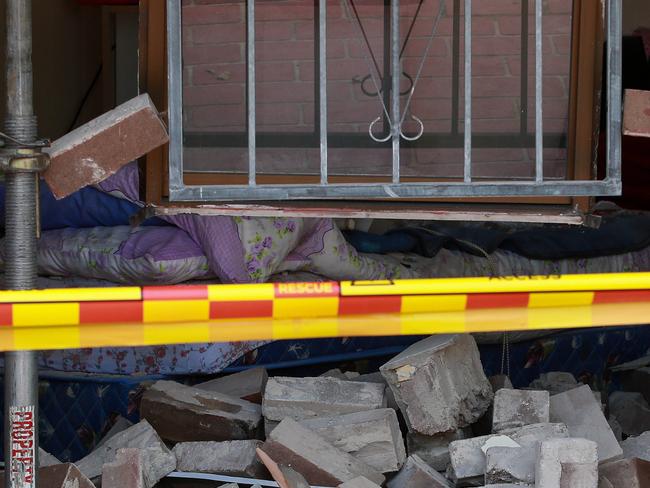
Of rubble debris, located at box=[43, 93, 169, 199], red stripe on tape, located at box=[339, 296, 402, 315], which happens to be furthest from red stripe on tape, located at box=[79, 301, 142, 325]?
rubble debris, located at box=[43, 93, 169, 199]

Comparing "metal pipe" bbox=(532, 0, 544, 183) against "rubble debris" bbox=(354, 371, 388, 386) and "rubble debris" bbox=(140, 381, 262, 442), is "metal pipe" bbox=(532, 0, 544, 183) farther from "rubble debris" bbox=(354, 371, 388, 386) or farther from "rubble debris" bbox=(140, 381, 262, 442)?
"rubble debris" bbox=(140, 381, 262, 442)

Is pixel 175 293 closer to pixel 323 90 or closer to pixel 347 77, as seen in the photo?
pixel 323 90

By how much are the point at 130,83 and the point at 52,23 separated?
902mm

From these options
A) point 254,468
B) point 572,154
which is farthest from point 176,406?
point 572,154

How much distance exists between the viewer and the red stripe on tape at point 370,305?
2.82 m

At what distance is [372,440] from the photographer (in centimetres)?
352

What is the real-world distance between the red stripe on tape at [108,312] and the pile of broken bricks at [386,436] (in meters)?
0.73

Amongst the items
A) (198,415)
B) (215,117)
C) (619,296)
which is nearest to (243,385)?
(198,415)

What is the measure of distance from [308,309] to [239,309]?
16 cm

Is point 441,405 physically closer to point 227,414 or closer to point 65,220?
point 227,414

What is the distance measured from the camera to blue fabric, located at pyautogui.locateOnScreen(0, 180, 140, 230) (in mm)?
4730

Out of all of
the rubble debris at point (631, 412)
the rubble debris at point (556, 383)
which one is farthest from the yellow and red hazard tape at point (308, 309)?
the rubble debris at point (631, 412)

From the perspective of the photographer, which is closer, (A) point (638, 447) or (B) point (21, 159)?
(B) point (21, 159)

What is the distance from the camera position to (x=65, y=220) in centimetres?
474
